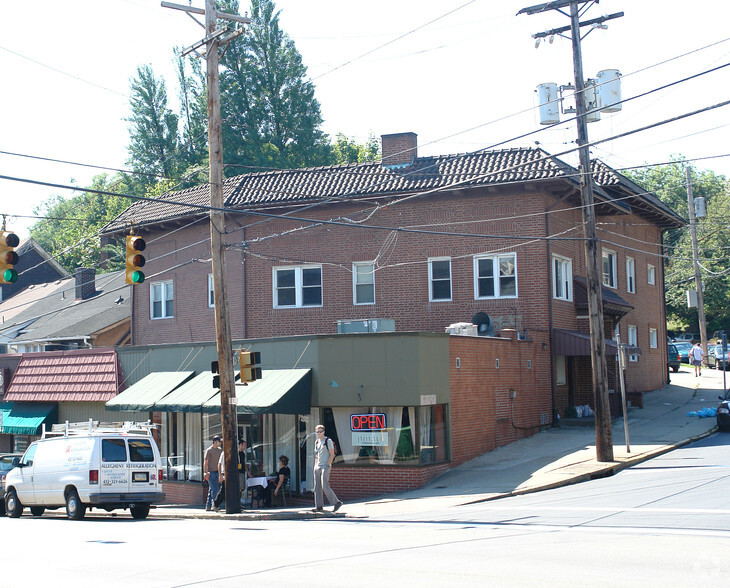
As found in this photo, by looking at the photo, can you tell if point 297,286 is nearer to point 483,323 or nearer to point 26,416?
point 483,323

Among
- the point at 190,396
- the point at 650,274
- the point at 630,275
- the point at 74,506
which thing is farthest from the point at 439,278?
the point at 650,274

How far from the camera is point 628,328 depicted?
33.9 m

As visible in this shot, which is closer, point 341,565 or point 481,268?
point 341,565

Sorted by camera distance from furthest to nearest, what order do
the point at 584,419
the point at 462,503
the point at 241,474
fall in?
the point at 584,419, the point at 241,474, the point at 462,503

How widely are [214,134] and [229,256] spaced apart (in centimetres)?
1209

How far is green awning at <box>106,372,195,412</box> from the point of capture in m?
24.8

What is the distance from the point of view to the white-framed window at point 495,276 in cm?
2697

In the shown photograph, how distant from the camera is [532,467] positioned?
2097 centimetres

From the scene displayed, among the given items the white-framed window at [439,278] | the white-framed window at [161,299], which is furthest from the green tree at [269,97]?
the white-framed window at [439,278]

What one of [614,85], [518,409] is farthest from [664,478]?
[614,85]

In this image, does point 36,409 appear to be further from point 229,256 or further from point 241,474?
point 241,474

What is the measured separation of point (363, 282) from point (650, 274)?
1539cm

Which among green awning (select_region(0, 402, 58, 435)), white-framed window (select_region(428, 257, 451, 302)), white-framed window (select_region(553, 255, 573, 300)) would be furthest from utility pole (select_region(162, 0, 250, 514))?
green awning (select_region(0, 402, 58, 435))

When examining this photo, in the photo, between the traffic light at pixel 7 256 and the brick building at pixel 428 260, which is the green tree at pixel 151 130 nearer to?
the brick building at pixel 428 260
